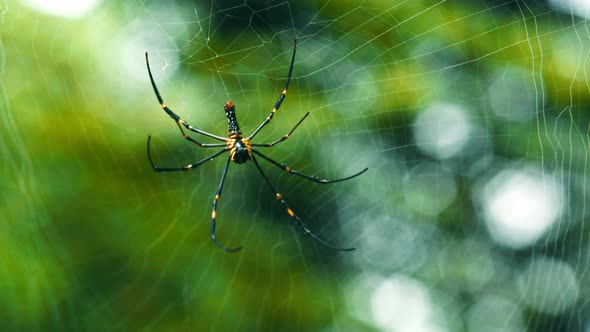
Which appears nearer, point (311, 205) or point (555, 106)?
point (555, 106)

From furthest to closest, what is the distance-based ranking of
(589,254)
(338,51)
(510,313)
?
(510,313), (589,254), (338,51)

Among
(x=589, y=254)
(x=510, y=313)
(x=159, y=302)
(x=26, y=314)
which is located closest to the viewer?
(x=26, y=314)

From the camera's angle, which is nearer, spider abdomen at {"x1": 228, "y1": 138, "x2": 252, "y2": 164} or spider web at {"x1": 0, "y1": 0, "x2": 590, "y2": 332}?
spider web at {"x1": 0, "y1": 0, "x2": 590, "y2": 332}

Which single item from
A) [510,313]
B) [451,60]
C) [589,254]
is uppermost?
[451,60]

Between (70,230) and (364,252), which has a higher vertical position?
(70,230)

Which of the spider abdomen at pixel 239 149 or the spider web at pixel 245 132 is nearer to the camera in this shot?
the spider web at pixel 245 132

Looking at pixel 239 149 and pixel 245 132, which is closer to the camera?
pixel 239 149

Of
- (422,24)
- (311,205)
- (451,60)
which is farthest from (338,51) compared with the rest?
(311,205)

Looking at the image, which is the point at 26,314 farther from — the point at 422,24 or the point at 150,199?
the point at 422,24
